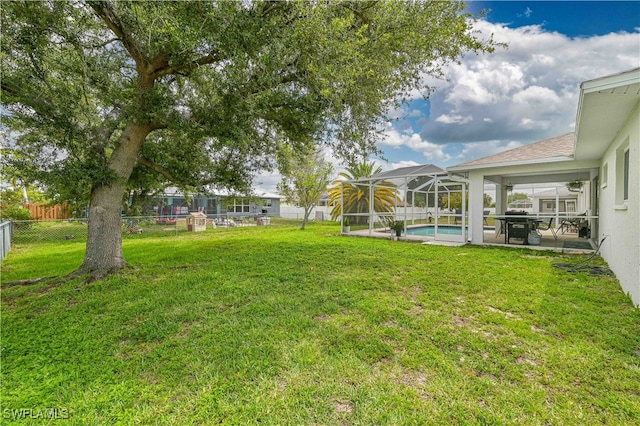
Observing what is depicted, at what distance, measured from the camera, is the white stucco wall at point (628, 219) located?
396cm

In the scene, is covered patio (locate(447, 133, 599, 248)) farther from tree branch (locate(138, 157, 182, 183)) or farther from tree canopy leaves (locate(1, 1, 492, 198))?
tree branch (locate(138, 157, 182, 183))

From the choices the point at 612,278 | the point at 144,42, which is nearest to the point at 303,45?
the point at 144,42

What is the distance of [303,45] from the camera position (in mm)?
5012

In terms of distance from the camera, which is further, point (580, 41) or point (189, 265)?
point (189, 265)

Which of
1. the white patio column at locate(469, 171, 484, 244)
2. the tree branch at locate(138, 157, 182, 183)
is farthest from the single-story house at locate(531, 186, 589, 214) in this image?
the tree branch at locate(138, 157, 182, 183)

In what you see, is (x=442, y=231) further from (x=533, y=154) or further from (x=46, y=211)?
(x=46, y=211)

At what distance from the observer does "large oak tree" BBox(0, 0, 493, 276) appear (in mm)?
4480

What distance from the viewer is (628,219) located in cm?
441

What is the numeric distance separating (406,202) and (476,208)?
3.35m

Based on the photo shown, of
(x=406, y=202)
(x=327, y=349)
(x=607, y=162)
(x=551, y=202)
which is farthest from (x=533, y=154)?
(x=551, y=202)

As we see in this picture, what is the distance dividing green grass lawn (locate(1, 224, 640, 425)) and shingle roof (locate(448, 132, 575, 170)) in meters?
4.58

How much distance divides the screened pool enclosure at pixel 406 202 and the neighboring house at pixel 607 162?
169 centimetres

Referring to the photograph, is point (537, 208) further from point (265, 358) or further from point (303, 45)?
point (265, 358)

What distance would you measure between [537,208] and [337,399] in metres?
23.5
